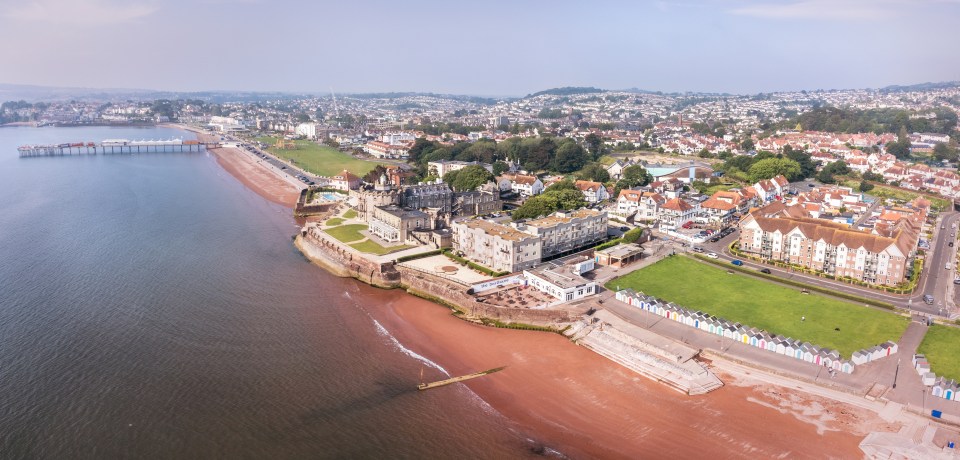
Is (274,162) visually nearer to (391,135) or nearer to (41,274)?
(391,135)

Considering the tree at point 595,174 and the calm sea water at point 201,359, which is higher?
the tree at point 595,174

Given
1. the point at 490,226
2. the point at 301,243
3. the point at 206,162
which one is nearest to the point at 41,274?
the point at 301,243

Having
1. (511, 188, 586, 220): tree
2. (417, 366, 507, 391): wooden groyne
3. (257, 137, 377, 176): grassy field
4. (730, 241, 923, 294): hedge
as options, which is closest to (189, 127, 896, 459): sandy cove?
(417, 366, 507, 391): wooden groyne

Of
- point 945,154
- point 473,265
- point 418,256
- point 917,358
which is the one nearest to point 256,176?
point 418,256

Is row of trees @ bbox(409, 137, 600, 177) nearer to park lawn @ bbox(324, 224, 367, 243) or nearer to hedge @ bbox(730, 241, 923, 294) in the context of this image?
park lawn @ bbox(324, 224, 367, 243)

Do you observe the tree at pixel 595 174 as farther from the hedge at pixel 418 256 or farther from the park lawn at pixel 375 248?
the park lawn at pixel 375 248

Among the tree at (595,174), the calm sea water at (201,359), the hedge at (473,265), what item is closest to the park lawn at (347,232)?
the calm sea water at (201,359)

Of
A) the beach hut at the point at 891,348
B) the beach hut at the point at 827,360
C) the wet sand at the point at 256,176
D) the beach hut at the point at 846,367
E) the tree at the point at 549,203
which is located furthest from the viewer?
the wet sand at the point at 256,176
